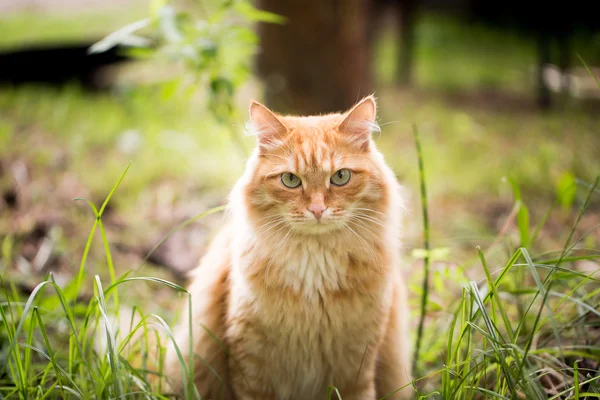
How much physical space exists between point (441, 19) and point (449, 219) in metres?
6.08

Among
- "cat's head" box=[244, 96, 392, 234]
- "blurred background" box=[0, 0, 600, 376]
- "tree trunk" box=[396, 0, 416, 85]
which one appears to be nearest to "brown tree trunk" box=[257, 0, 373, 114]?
"blurred background" box=[0, 0, 600, 376]

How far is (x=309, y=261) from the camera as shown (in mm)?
1636

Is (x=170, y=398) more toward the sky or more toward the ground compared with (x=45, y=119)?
more toward the ground

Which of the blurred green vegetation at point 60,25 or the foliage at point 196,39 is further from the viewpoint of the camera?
the blurred green vegetation at point 60,25

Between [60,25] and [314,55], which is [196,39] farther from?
[60,25]

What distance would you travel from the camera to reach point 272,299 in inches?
64.1

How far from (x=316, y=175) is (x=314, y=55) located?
8.88 ft

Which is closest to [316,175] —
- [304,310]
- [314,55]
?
[304,310]

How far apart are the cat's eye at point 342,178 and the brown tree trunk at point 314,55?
2523 mm

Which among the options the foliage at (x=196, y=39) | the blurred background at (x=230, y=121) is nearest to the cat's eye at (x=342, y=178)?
the blurred background at (x=230, y=121)

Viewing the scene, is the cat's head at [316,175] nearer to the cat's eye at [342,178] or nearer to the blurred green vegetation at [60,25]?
the cat's eye at [342,178]

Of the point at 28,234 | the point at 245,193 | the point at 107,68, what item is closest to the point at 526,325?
the point at 245,193

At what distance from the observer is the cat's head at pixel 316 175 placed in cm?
157

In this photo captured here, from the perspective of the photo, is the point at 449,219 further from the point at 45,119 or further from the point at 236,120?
the point at 45,119
